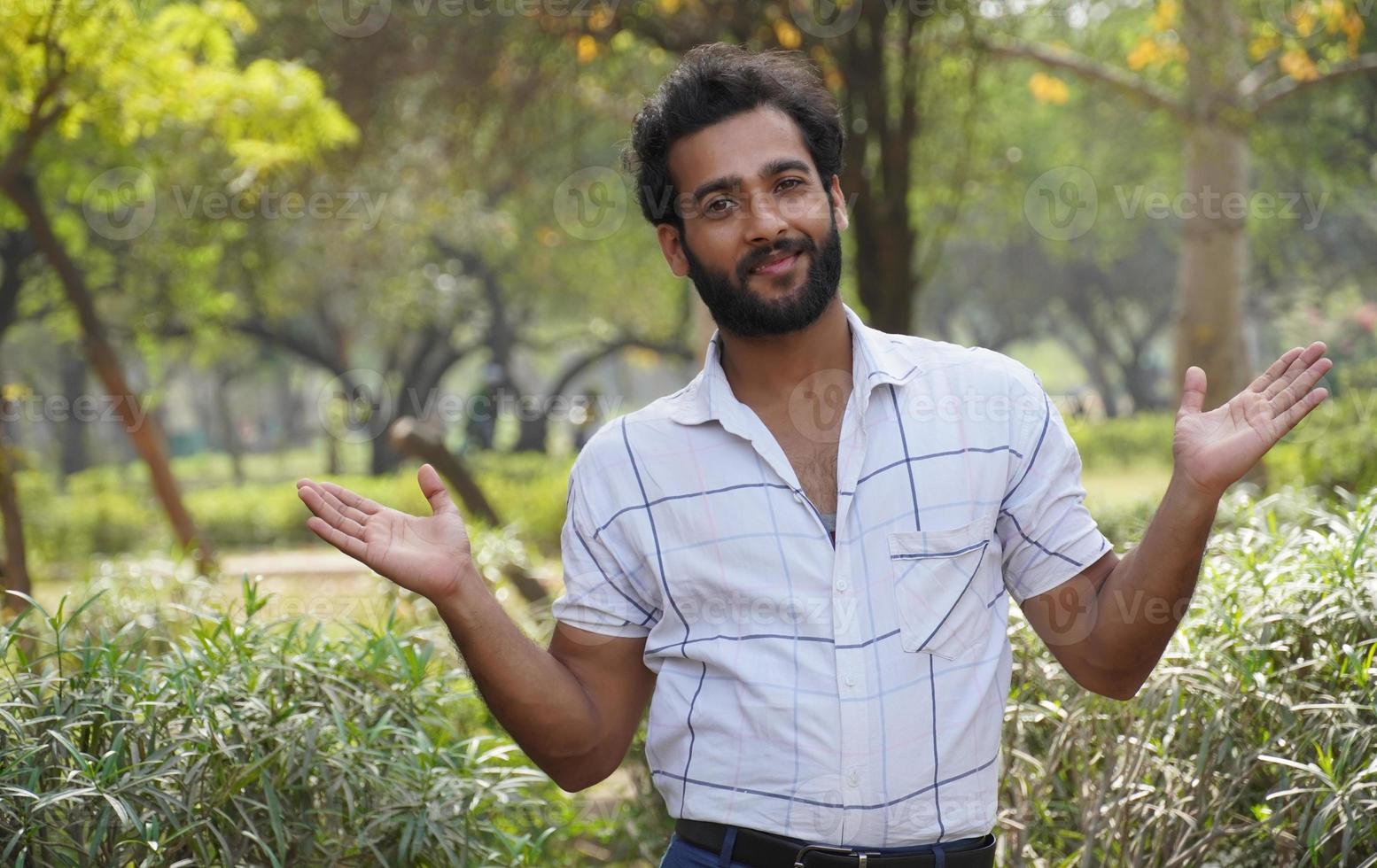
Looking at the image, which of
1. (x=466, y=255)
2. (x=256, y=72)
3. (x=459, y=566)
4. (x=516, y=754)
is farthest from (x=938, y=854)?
(x=466, y=255)

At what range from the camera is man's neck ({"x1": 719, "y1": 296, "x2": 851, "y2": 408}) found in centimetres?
244

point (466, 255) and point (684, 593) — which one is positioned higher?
point (466, 255)

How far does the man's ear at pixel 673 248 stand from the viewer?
2549mm

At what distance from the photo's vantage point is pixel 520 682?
2.25 metres

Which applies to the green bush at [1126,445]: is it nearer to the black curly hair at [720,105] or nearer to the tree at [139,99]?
the tree at [139,99]

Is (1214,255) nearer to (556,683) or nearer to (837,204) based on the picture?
(837,204)

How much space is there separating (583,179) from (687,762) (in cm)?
1934

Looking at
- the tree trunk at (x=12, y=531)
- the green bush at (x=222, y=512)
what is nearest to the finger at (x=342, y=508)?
the tree trunk at (x=12, y=531)

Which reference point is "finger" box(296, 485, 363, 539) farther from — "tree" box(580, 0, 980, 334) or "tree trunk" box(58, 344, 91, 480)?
"tree trunk" box(58, 344, 91, 480)

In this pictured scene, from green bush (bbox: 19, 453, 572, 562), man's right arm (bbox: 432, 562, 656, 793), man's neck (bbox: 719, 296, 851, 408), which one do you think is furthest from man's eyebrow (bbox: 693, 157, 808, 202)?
green bush (bbox: 19, 453, 572, 562)

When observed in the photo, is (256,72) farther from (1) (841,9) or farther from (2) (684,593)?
(2) (684,593)

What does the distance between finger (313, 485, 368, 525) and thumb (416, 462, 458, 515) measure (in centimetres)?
11

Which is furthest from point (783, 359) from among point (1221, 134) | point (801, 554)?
point (1221, 134)

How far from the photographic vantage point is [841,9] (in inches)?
309
